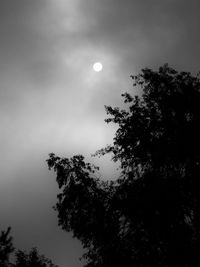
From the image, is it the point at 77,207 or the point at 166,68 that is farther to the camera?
the point at 166,68

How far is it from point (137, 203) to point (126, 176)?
2349mm

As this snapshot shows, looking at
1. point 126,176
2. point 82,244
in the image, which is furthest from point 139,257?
point 126,176

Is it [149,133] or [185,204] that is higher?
[149,133]

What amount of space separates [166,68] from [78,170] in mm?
8022

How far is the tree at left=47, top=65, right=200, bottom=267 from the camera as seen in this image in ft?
55.5

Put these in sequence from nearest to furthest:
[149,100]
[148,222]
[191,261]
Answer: [191,261] → [148,222] → [149,100]

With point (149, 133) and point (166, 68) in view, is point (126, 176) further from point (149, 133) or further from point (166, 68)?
point (166, 68)

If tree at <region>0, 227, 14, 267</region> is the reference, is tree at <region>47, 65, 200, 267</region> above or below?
below

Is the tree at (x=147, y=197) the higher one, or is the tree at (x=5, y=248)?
the tree at (x=5, y=248)

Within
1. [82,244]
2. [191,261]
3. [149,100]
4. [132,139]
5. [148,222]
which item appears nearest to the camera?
[191,261]

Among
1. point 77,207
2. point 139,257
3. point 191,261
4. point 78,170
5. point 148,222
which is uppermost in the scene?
point 78,170

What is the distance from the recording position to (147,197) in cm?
1717

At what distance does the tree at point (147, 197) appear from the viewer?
55.5 ft

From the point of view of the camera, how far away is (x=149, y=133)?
62.6ft
